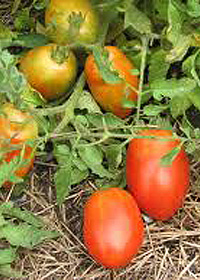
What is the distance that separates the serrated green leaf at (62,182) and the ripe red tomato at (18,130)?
0.23ft

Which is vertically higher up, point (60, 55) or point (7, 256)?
point (60, 55)

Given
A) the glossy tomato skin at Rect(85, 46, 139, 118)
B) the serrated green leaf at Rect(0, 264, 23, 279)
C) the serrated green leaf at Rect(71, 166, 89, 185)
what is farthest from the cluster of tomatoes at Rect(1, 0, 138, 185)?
the serrated green leaf at Rect(0, 264, 23, 279)

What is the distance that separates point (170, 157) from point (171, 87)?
0.15 metres

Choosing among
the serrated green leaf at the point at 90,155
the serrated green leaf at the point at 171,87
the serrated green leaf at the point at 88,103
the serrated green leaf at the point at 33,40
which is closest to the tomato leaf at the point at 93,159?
the serrated green leaf at the point at 90,155

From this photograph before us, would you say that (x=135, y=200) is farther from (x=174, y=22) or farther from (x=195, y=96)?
(x=174, y=22)

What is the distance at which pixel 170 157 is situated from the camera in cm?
151

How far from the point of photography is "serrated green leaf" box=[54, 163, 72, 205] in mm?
1615

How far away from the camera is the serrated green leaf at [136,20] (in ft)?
5.52

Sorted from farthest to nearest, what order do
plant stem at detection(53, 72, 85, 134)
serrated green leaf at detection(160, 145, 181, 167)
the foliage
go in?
plant stem at detection(53, 72, 85, 134) < the foliage < serrated green leaf at detection(160, 145, 181, 167)

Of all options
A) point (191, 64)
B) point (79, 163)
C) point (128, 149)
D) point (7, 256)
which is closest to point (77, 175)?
point (79, 163)

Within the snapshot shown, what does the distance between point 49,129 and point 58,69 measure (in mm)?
140

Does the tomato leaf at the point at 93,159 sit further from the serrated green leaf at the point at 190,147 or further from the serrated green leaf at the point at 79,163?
the serrated green leaf at the point at 190,147

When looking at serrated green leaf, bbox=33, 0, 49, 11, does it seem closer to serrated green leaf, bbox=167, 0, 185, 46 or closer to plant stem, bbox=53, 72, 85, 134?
plant stem, bbox=53, 72, 85, 134

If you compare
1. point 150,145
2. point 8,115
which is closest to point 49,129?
point 8,115
